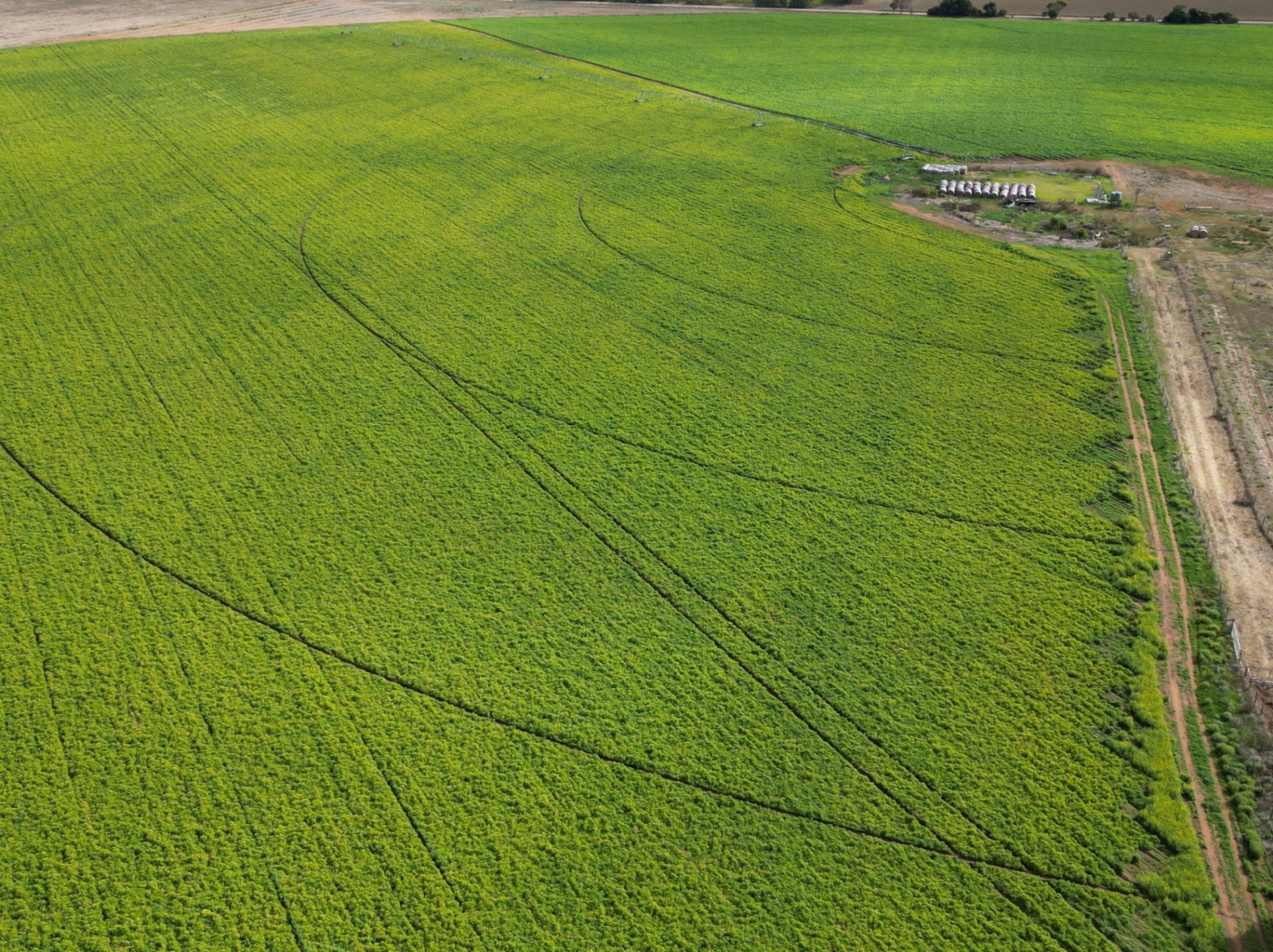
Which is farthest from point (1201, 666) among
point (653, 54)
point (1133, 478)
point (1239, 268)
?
point (653, 54)

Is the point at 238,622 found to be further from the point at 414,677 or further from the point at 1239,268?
the point at 1239,268

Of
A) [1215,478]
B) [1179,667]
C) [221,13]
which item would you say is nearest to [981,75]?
[1215,478]

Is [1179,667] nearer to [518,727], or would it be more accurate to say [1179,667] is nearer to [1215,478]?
[1215,478]

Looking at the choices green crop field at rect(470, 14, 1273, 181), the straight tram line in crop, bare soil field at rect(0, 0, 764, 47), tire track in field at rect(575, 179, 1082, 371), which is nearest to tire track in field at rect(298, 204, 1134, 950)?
the straight tram line in crop

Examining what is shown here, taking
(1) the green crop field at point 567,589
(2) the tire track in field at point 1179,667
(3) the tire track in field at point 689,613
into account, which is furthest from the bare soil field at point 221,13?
(2) the tire track in field at point 1179,667

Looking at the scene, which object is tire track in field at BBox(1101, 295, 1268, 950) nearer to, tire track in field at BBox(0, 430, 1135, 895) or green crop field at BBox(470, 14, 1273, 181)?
tire track in field at BBox(0, 430, 1135, 895)

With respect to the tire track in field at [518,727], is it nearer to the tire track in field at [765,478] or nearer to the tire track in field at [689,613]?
the tire track in field at [689,613]

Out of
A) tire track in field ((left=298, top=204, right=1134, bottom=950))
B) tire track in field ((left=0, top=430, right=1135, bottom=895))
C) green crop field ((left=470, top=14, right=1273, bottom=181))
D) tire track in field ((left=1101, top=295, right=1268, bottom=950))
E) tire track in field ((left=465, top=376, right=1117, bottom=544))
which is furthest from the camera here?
green crop field ((left=470, top=14, right=1273, bottom=181))
